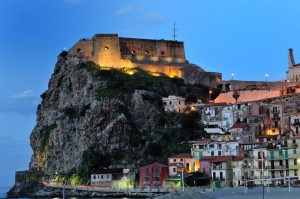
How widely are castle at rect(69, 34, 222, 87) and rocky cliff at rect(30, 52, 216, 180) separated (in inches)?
116

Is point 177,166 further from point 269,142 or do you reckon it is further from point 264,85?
point 264,85

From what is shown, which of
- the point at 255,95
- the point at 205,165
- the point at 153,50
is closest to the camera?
the point at 205,165

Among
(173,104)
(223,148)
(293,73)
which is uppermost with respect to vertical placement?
(293,73)

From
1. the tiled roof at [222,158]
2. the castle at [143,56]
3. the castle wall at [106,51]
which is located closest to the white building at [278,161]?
the tiled roof at [222,158]

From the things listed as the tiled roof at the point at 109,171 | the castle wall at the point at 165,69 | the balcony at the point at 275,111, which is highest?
the castle wall at the point at 165,69

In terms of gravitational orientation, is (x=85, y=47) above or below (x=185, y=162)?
above

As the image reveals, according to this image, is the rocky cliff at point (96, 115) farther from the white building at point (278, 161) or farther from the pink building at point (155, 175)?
the white building at point (278, 161)

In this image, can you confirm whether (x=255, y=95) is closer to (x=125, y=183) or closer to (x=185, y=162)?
(x=185, y=162)

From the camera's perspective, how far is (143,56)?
125m

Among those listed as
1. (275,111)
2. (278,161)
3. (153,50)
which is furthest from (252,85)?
(278,161)

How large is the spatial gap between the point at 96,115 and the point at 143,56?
83.1ft

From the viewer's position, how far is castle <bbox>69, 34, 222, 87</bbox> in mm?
120438

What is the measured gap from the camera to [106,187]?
95.1 m

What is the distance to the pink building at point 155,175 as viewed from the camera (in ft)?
293
